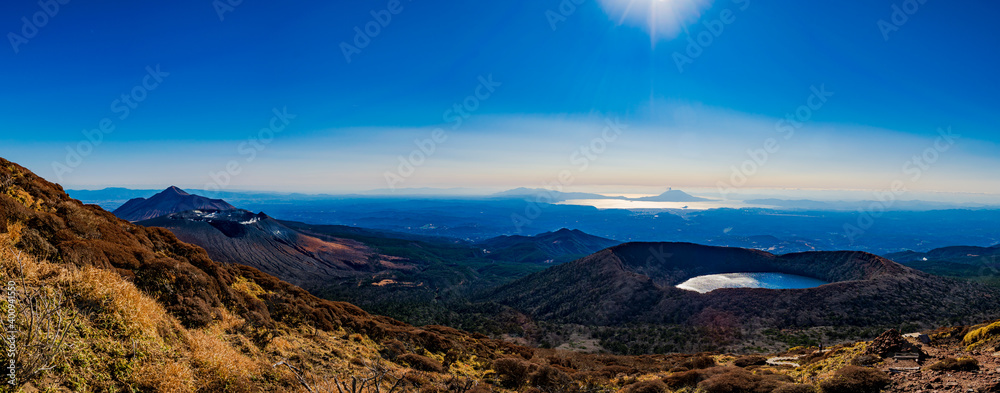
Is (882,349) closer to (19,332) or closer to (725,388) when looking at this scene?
(725,388)

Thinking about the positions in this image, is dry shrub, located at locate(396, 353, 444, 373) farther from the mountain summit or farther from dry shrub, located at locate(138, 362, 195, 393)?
the mountain summit

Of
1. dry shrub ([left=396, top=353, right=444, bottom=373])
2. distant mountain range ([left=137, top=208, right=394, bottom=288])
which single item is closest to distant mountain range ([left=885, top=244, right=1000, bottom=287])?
dry shrub ([left=396, top=353, right=444, bottom=373])

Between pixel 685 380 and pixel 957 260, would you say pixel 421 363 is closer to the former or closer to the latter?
pixel 685 380

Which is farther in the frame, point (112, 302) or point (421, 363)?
point (421, 363)

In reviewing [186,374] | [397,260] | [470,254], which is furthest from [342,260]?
[186,374]

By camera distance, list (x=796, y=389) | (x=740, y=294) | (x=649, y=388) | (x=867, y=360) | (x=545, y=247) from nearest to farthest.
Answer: (x=796, y=389) → (x=867, y=360) → (x=649, y=388) → (x=740, y=294) → (x=545, y=247)

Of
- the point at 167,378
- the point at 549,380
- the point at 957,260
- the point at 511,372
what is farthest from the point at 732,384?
the point at 957,260

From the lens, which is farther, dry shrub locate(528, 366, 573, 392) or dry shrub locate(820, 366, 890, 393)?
dry shrub locate(528, 366, 573, 392)
